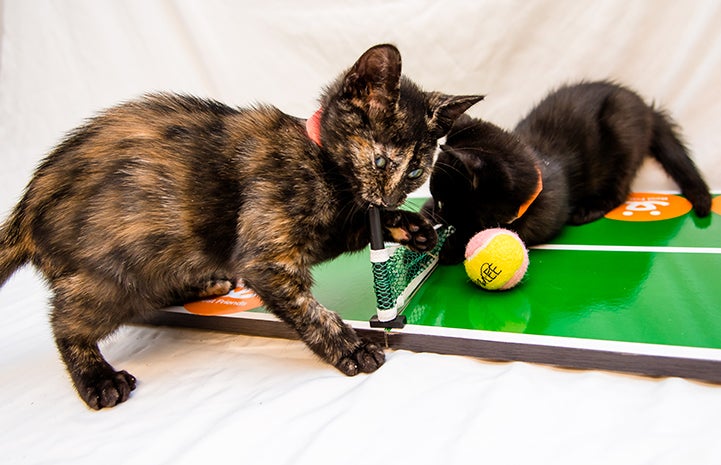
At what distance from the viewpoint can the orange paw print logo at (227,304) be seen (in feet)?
4.94

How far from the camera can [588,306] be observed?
4.16 ft

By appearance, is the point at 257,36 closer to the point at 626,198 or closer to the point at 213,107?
the point at 213,107

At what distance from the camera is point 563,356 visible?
3.53ft

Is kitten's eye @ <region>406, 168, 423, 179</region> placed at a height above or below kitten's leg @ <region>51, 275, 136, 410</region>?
above

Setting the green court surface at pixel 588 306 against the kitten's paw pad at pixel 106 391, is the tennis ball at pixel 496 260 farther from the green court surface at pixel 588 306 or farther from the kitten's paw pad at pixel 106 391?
the kitten's paw pad at pixel 106 391

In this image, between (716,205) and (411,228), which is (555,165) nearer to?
(716,205)

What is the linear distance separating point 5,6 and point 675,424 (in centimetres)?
331

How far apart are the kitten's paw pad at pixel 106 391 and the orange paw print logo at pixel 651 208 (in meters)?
1.76

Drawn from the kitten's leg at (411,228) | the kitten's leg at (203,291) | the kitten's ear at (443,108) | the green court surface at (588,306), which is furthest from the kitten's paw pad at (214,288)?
the kitten's ear at (443,108)

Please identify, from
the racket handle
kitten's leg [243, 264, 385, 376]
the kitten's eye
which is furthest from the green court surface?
the kitten's eye

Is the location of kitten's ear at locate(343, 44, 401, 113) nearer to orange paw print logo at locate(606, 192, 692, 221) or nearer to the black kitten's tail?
orange paw print logo at locate(606, 192, 692, 221)

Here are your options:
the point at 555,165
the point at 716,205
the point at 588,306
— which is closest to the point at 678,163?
the point at 716,205

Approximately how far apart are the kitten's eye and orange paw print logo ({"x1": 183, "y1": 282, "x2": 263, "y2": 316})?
60cm

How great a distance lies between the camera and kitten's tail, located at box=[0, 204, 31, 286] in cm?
125
